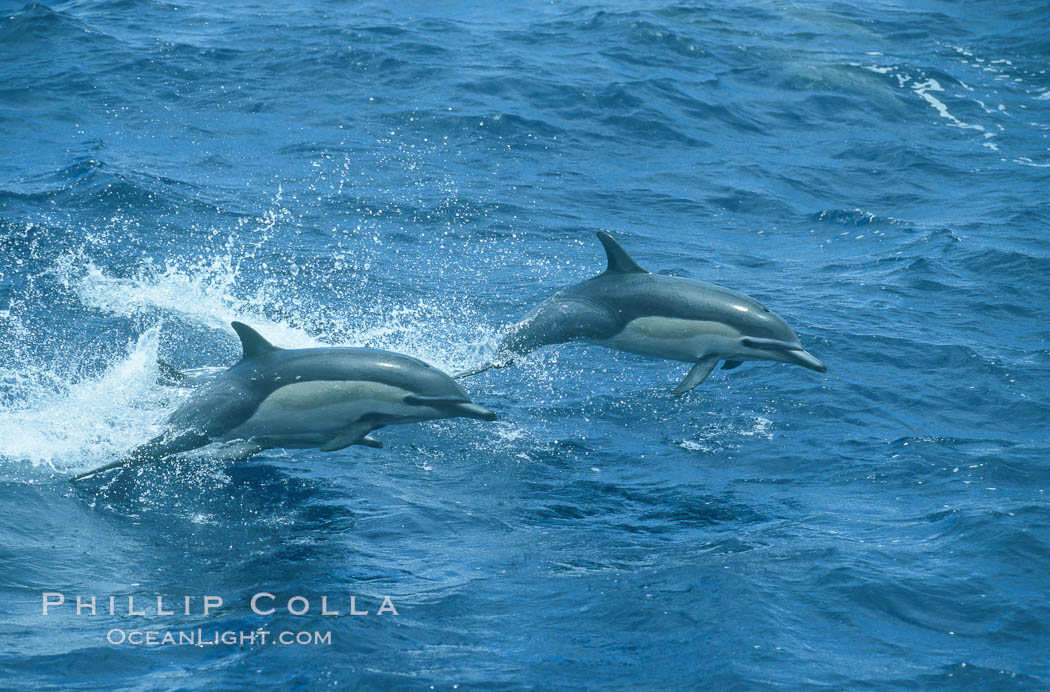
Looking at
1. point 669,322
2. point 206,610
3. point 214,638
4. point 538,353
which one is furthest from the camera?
point 538,353

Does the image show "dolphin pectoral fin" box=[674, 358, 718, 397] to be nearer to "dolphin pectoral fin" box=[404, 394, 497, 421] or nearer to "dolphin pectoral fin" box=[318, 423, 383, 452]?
"dolphin pectoral fin" box=[404, 394, 497, 421]

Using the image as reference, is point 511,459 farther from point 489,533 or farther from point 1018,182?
point 1018,182

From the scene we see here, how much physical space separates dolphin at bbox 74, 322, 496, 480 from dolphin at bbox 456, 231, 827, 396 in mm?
1315

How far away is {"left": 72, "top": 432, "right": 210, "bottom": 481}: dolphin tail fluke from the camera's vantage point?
28.5 ft

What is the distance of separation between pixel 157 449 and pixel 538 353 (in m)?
4.21

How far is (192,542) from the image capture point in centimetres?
825

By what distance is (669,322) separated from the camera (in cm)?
986

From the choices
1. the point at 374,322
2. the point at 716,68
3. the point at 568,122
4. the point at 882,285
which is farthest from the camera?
the point at 716,68

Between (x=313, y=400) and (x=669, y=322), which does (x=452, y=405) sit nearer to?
(x=313, y=400)

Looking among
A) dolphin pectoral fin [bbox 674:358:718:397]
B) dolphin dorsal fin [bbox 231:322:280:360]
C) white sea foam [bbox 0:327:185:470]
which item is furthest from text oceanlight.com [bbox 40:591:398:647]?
dolphin pectoral fin [bbox 674:358:718:397]

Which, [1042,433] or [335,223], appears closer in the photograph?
[1042,433]

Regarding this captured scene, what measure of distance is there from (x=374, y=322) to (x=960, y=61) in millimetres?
→ 15827

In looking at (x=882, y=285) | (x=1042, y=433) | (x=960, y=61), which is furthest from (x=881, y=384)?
(x=960, y=61)

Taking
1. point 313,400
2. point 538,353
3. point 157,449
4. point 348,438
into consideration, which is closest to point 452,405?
point 348,438
